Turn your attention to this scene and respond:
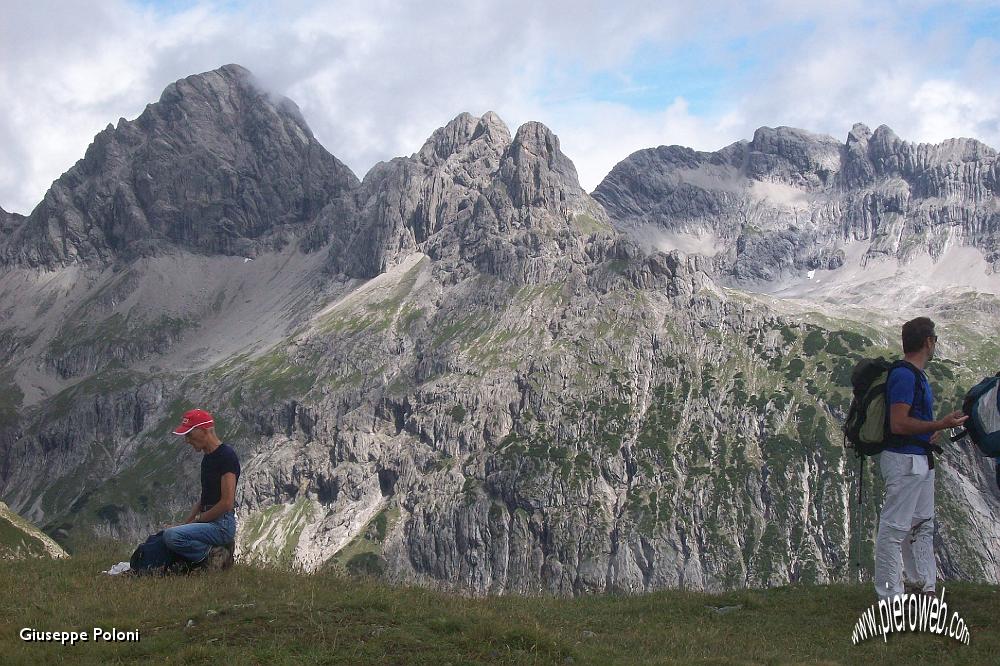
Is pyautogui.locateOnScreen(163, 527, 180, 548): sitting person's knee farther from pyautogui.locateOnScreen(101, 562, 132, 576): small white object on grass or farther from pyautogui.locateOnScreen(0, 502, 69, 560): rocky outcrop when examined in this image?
pyautogui.locateOnScreen(0, 502, 69, 560): rocky outcrop

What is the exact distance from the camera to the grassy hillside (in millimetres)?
14992

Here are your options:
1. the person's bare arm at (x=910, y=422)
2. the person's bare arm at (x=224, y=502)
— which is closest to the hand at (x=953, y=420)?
the person's bare arm at (x=910, y=422)

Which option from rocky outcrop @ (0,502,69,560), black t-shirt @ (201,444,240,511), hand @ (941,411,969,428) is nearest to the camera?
hand @ (941,411,969,428)

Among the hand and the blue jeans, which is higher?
the hand

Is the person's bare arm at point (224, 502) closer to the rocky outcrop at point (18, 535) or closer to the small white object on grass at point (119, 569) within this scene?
the small white object on grass at point (119, 569)

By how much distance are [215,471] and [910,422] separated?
600 inches

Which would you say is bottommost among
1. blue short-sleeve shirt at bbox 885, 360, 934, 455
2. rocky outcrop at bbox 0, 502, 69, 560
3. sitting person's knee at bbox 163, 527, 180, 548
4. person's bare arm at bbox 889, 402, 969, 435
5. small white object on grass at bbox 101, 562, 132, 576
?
rocky outcrop at bbox 0, 502, 69, 560

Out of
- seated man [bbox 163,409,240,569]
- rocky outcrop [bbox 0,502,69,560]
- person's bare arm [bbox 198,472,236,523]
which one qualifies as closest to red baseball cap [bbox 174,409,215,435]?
seated man [bbox 163,409,240,569]

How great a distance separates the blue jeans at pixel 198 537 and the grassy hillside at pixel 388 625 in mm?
676

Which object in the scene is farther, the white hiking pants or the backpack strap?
the white hiking pants

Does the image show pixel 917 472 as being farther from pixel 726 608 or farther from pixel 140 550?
pixel 140 550

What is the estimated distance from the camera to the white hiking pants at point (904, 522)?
1828 cm

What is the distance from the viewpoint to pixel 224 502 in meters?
20.1

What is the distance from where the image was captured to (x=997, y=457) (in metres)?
18.2
